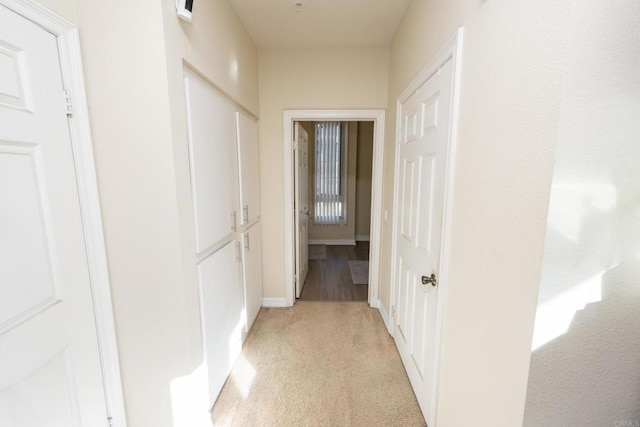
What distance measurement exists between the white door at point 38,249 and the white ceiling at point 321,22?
1457 millimetres

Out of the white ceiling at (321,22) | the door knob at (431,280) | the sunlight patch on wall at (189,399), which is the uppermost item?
the white ceiling at (321,22)

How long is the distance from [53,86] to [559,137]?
168cm

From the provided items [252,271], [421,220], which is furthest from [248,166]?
[421,220]

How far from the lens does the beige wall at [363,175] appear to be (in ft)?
18.5

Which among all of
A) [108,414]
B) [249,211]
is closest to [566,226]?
[108,414]

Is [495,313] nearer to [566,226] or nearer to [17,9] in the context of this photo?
[566,226]

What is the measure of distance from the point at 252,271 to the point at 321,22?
2210 millimetres

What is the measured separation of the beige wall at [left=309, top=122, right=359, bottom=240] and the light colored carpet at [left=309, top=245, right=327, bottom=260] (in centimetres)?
33

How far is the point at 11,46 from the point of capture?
899mm

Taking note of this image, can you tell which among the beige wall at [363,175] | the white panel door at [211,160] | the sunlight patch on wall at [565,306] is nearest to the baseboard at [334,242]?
the beige wall at [363,175]

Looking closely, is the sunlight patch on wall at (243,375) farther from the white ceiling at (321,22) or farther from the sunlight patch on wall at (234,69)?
the white ceiling at (321,22)

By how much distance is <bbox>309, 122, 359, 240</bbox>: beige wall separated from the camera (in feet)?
18.2

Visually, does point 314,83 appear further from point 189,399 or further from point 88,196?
point 189,399

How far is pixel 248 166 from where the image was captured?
2410 mm
